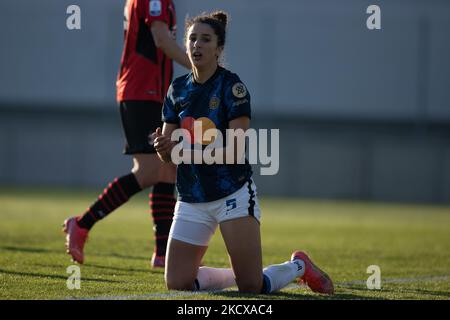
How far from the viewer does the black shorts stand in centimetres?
704

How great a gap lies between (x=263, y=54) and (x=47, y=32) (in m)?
5.90

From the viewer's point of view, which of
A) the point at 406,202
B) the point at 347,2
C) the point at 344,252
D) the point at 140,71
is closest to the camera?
the point at 140,71

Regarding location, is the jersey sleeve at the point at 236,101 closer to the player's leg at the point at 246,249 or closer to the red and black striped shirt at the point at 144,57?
the player's leg at the point at 246,249

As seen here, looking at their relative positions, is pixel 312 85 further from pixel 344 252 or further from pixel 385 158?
pixel 344 252

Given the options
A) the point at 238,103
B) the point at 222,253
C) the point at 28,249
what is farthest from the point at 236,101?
the point at 28,249

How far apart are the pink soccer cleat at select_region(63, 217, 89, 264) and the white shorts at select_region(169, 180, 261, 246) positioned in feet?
4.75

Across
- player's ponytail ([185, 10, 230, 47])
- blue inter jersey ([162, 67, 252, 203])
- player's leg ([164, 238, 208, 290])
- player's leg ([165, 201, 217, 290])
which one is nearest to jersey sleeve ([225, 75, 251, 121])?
blue inter jersey ([162, 67, 252, 203])

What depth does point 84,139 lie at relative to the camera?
24438 mm

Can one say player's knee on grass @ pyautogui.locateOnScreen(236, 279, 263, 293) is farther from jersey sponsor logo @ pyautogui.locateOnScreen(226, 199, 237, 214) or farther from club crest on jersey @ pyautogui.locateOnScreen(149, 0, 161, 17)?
club crest on jersey @ pyautogui.locateOnScreen(149, 0, 161, 17)

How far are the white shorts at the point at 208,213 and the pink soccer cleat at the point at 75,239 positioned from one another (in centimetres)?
145

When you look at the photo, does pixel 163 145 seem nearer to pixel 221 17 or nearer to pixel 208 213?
pixel 208 213

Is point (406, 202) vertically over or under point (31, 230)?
under

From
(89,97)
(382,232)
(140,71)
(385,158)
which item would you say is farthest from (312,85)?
(140,71)

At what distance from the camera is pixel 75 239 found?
273 inches
